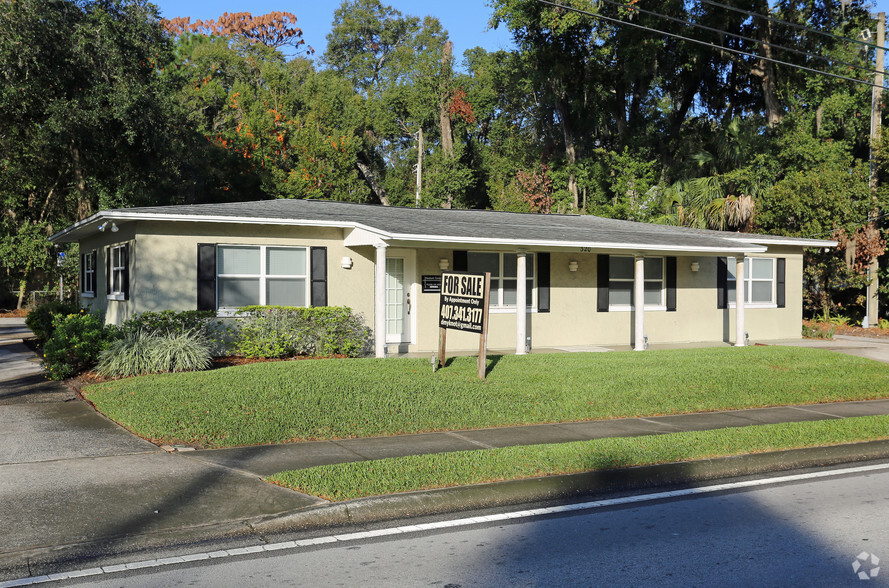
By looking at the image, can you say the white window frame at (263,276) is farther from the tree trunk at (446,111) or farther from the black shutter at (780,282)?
the tree trunk at (446,111)

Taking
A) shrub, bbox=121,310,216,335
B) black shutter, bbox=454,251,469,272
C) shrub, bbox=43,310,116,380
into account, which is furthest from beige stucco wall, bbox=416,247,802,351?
shrub, bbox=43,310,116,380

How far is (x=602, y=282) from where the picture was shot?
1859 cm

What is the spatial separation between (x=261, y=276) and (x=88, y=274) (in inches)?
282

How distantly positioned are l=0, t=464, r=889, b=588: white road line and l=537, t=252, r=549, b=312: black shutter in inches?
393

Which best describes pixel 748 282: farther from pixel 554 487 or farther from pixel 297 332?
pixel 554 487

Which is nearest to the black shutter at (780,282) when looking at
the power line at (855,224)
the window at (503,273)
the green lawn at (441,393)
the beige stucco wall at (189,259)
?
the power line at (855,224)

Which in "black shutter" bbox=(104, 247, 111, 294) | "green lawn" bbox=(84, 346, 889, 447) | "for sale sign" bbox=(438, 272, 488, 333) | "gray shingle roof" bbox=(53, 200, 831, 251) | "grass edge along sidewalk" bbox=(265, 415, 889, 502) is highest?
"gray shingle roof" bbox=(53, 200, 831, 251)

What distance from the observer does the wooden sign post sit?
11586 millimetres

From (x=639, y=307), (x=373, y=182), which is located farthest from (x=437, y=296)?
(x=373, y=182)

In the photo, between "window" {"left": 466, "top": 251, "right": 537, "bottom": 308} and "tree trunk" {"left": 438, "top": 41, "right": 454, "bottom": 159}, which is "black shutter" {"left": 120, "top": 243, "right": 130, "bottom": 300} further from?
"tree trunk" {"left": 438, "top": 41, "right": 454, "bottom": 159}

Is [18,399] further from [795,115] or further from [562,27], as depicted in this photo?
[795,115]

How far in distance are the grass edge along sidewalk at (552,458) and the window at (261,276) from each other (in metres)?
8.45

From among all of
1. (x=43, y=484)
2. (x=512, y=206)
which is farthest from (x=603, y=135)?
(x=43, y=484)

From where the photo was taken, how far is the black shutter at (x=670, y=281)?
19.4m
